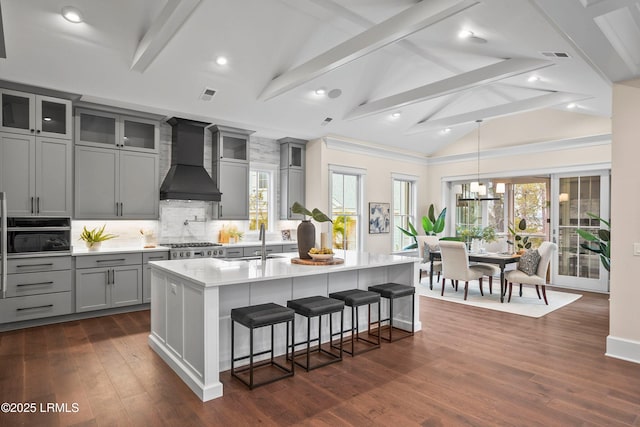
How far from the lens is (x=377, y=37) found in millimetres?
3877

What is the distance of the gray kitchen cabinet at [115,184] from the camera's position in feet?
16.8

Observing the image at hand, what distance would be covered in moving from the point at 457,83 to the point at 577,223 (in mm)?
4121

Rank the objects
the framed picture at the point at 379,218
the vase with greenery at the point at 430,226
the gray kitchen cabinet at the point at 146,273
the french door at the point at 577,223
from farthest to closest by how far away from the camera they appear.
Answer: the vase with greenery at the point at 430,226 < the framed picture at the point at 379,218 < the french door at the point at 577,223 < the gray kitchen cabinet at the point at 146,273

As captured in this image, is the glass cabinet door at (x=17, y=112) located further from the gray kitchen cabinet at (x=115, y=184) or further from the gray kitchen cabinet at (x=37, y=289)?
the gray kitchen cabinet at (x=37, y=289)

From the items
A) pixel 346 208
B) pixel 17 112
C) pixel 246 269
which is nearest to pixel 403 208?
pixel 346 208

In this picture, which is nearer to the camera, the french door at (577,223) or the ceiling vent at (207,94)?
the ceiling vent at (207,94)

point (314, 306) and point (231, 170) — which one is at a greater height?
point (231, 170)

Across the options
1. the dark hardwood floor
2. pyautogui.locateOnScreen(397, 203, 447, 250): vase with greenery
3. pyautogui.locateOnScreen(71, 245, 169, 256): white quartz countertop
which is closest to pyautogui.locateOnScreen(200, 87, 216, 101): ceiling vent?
pyautogui.locateOnScreen(71, 245, 169, 256): white quartz countertop

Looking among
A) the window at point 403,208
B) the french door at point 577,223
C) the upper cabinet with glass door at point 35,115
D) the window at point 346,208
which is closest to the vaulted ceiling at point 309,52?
the upper cabinet with glass door at point 35,115

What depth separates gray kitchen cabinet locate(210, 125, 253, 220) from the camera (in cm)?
648

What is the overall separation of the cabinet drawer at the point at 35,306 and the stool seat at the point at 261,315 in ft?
9.68

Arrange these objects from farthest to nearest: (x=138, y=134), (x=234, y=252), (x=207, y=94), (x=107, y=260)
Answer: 1. (x=234, y=252)
2. (x=138, y=134)
3. (x=207, y=94)
4. (x=107, y=260)

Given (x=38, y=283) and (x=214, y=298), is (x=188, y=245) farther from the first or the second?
(x=214, y=298)

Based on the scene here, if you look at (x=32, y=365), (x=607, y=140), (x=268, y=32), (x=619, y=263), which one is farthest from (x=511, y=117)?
(x=32, y=365)
